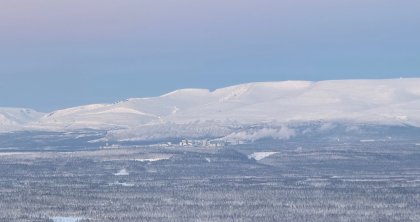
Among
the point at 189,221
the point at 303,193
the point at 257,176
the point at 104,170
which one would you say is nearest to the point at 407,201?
the point at 303,193

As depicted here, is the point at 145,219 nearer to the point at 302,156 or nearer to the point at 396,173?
the point at 396,173

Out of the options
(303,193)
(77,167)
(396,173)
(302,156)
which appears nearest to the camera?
(303,193)

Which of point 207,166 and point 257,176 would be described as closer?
point 257,176

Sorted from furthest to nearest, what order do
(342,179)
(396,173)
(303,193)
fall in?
(396,173) → (342,179) → (303,193)

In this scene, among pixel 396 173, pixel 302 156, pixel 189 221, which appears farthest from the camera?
pixel 302 156

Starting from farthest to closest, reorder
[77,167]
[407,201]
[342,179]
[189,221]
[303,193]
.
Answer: [77,167], [342,179], [303,193], [407,201], [189,221]

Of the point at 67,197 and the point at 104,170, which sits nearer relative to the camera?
the point at 67,197

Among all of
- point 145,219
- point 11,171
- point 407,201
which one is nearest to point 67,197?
point 145,219

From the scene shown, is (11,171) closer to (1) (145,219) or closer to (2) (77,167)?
(2) (77,167)
